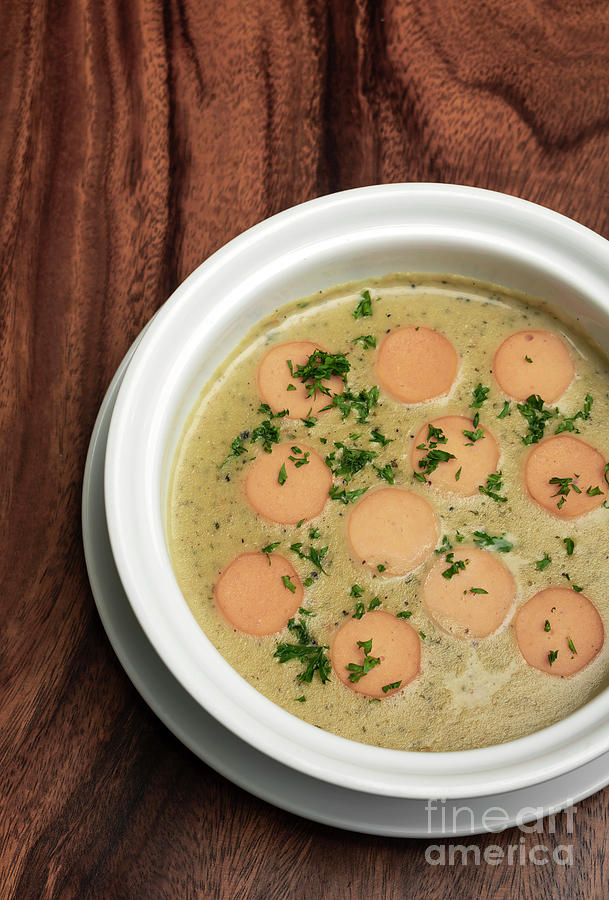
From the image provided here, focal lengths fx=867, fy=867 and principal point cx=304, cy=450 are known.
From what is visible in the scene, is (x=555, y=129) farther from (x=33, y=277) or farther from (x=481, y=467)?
(x=33, y=277)

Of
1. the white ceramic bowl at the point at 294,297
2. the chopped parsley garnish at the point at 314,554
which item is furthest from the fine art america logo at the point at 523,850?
the chopped parsley garnish at the point at 314,554

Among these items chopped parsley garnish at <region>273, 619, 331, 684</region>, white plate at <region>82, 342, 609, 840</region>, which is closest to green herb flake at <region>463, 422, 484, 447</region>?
chopped parsley garnish at <region>273, 619, 331, 684</region>

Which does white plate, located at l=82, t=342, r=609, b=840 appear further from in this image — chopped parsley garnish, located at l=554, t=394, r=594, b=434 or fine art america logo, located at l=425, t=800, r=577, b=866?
chopped parsley garnish, located at l=554, t=394, r=594, b=434

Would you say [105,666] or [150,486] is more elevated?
[150,486]

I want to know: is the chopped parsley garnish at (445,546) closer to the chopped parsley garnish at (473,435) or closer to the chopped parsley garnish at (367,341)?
the chopped parsley garnish at (473,435)

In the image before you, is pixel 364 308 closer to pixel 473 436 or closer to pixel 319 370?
pixel 319 370

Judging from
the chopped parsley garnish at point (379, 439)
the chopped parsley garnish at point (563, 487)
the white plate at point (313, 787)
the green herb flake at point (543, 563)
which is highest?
the chopped parsley garnish at point (563, 487)

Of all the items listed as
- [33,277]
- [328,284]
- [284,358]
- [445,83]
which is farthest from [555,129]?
[33,277]
